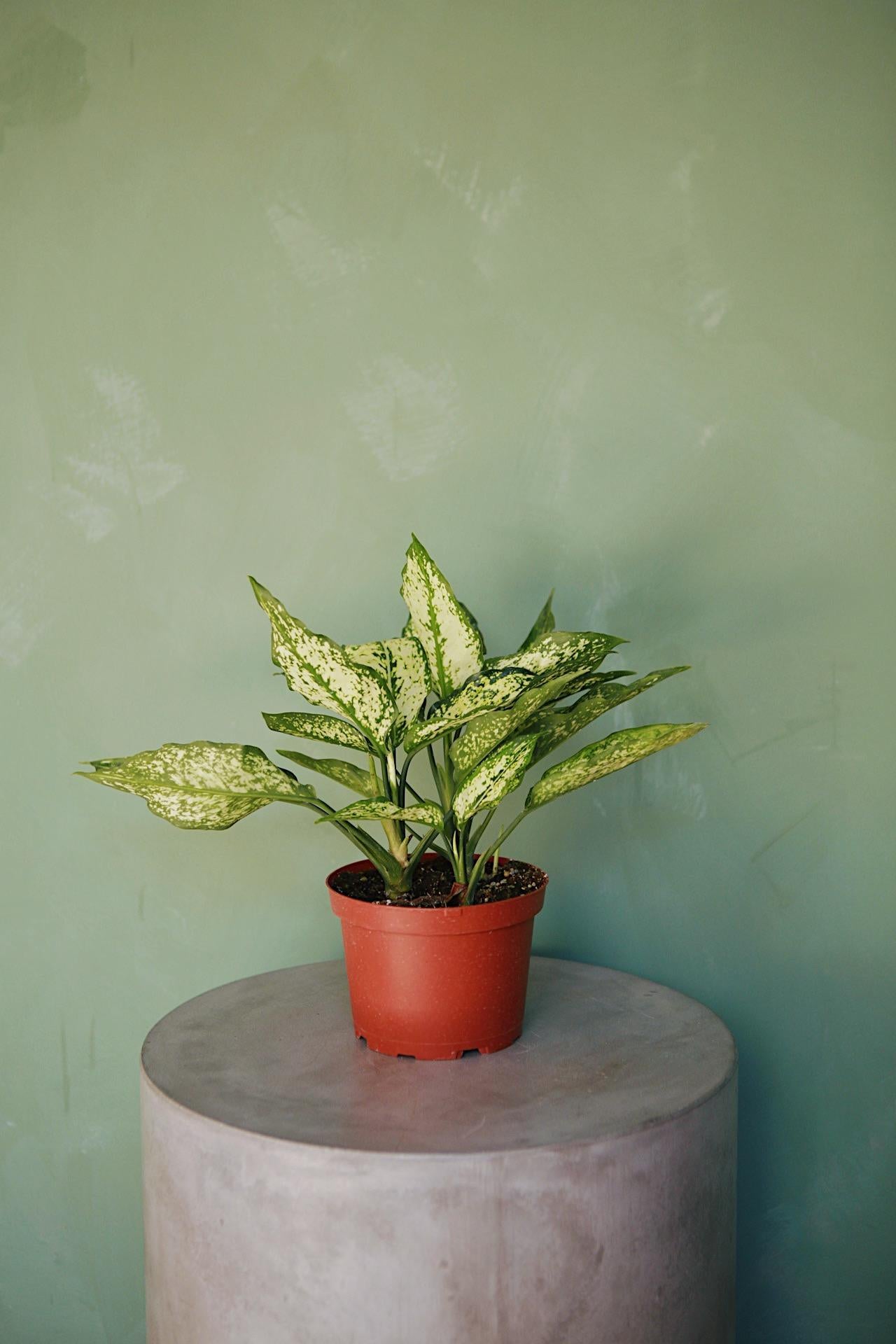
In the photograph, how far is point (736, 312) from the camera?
122cm

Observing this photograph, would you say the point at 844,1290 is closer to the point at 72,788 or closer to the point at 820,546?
the point at 820,546

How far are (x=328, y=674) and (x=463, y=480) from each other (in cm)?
44

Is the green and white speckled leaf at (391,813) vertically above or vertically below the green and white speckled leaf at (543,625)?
below

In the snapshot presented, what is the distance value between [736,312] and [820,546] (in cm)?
29

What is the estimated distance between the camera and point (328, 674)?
905 millimetres

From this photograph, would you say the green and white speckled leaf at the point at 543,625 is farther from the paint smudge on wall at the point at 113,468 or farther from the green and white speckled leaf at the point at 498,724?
the paint smudge on wall at the point at 113,468

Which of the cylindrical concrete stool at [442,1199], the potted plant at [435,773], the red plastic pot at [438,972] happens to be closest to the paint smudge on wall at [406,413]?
the potted plant at [435,773]

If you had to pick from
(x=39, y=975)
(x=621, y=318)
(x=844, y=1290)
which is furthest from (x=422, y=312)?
(x=844, y=1290)

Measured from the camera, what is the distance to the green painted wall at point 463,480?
121 centimetres

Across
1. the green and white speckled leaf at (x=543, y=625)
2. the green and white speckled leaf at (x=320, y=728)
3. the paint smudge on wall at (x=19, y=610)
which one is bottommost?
the green and white speckled leaf at (x=320, y=728)

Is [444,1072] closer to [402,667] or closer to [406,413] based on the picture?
[402,667]

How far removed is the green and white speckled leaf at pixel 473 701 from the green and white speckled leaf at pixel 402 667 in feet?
0.24

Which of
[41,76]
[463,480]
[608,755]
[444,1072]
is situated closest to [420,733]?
[608,755]

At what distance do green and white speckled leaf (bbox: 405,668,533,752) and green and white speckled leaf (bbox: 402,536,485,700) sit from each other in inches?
2.7
